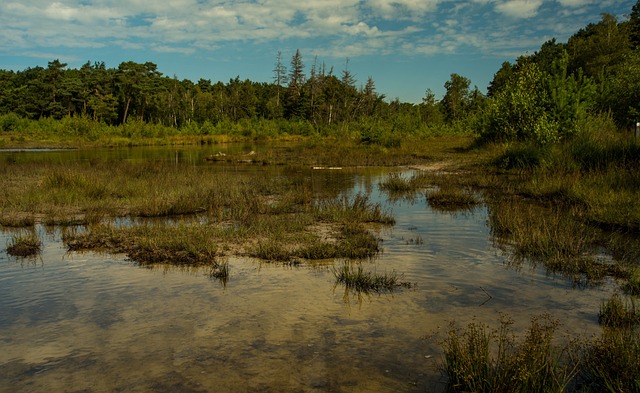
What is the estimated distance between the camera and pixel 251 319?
657 cm

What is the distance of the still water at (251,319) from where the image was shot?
5.04 m

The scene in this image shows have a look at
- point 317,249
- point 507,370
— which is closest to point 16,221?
point 317,249

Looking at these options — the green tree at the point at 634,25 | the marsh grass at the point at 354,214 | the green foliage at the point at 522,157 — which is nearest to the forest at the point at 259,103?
the green tree at the point at 634,25

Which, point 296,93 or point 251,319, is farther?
point 296,93

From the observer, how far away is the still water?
504 centimetres

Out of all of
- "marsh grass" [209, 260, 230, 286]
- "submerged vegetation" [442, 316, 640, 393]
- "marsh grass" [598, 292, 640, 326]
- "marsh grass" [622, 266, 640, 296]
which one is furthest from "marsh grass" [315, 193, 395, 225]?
"submerged vegetation" [442, 316, 640, 393]

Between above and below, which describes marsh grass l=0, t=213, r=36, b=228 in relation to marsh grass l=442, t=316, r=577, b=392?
below

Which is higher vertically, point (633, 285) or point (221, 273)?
point (633, 285)

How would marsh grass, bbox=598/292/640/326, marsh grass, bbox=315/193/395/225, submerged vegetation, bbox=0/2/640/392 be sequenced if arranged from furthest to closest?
marsh grass, bbox=315/193/395/225
marsh grass, bbox=598/292/640/326
submerged vegetation, bbox=0/2/640/392

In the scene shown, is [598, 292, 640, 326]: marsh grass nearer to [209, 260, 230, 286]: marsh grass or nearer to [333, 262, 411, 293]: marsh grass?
[333, 262, 411, 293]: marsh grass

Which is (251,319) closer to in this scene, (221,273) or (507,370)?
(221,273)

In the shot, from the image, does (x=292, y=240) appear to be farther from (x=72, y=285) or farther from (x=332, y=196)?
(x=332, y=196)

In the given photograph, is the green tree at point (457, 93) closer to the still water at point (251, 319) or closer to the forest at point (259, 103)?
the forest at point (259, 103)

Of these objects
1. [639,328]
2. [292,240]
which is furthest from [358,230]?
[639,328]
